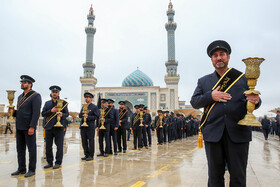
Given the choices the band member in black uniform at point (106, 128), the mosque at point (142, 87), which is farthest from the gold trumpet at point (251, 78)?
the mosque at point (142, 87)

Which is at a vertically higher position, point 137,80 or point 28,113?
point 137,80

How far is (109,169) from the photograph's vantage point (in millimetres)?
4082

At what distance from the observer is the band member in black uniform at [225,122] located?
1858 millimetres

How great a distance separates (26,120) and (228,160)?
3407 mm

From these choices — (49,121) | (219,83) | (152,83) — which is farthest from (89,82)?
(219,83)

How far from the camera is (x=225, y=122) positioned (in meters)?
1.90

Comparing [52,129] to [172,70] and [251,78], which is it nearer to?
[251,78]

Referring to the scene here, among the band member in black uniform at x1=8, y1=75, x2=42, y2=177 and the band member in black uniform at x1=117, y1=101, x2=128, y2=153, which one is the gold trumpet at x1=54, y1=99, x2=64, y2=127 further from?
the band member in black uniform at x1=117, y1=101, x2=128, y2=153

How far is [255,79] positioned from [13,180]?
12.0 feet

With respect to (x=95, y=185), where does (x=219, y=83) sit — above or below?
above

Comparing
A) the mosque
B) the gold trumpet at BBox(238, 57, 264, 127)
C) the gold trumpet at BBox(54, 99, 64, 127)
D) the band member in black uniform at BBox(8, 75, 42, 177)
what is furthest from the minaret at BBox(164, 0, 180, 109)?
the gold trumpet at BBox(238, 57, 264, 127)

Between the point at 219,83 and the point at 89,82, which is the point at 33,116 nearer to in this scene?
the point at 219,83

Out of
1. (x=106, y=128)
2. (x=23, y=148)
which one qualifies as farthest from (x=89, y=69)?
(x=23, y=148)

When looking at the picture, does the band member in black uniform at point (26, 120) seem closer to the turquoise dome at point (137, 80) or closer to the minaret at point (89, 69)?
the minaret at point (89, 69)
